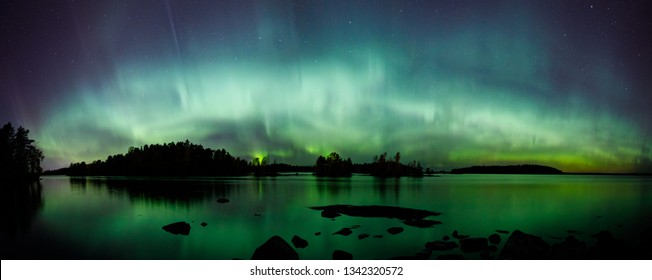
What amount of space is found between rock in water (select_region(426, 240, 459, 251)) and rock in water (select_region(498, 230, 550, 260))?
238 centimetres

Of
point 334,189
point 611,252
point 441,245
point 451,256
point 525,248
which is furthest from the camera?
point 334,189

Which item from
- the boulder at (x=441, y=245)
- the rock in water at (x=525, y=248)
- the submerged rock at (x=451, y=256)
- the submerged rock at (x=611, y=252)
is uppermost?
the rock in water at (x=525, y=248)

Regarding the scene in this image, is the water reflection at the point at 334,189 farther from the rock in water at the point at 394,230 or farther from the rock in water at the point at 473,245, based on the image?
the rock in water at the point at 473,245

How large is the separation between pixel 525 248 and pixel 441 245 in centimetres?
341

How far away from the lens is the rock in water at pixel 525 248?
37.9 ft

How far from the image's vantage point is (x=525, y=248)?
1189cm

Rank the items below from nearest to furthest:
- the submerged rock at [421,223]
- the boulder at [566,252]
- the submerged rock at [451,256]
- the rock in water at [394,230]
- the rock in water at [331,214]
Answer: the boulder at [566,252] → the submerged rock at [451,256] → the rock in water at [394,230] → the submerged rock at [421,223] → the rock in water at [331,214]


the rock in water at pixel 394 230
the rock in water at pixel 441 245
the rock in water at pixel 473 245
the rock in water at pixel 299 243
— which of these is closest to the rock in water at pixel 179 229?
the rock in water at pixel 299 243

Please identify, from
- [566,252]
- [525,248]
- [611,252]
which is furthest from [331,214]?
[566,252]

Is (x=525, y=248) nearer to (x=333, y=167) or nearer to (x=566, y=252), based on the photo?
(x=566, y=252)

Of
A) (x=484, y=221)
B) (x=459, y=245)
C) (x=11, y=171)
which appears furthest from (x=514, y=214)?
(x=11, y=171)

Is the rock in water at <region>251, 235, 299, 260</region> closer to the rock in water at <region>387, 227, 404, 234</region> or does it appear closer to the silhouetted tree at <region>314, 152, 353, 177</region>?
the rock in water at <region>387, 227, 404, 234</region>
